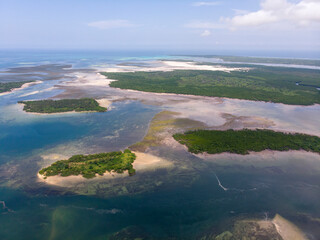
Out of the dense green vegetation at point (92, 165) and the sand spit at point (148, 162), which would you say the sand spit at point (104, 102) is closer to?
the dense green vegetation at point (92, 165)

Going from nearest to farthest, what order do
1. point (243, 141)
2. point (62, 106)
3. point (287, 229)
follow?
point (287, 229)
point (243, 141)
point (62, 106)

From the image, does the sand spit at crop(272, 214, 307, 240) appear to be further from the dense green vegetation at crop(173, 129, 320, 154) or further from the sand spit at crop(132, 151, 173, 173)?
the sand spit at crop(132, 151, 173, 173)

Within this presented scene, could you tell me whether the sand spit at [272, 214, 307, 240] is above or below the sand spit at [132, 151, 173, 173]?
below

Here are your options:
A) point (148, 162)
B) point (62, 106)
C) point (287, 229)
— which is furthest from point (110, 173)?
point (62, 106)

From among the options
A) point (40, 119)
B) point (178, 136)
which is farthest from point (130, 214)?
point (40, 119)

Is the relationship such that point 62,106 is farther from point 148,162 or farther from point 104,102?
point 148,162

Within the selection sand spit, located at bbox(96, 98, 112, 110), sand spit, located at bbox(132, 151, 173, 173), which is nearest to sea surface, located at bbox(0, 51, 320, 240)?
sand spit, located at bbox(132, 151, 173, 173)

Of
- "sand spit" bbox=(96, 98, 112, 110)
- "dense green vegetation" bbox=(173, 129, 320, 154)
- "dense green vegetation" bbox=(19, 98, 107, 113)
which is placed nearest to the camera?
"dense green vegetation" bbox=(173, 129, 320, 154)
